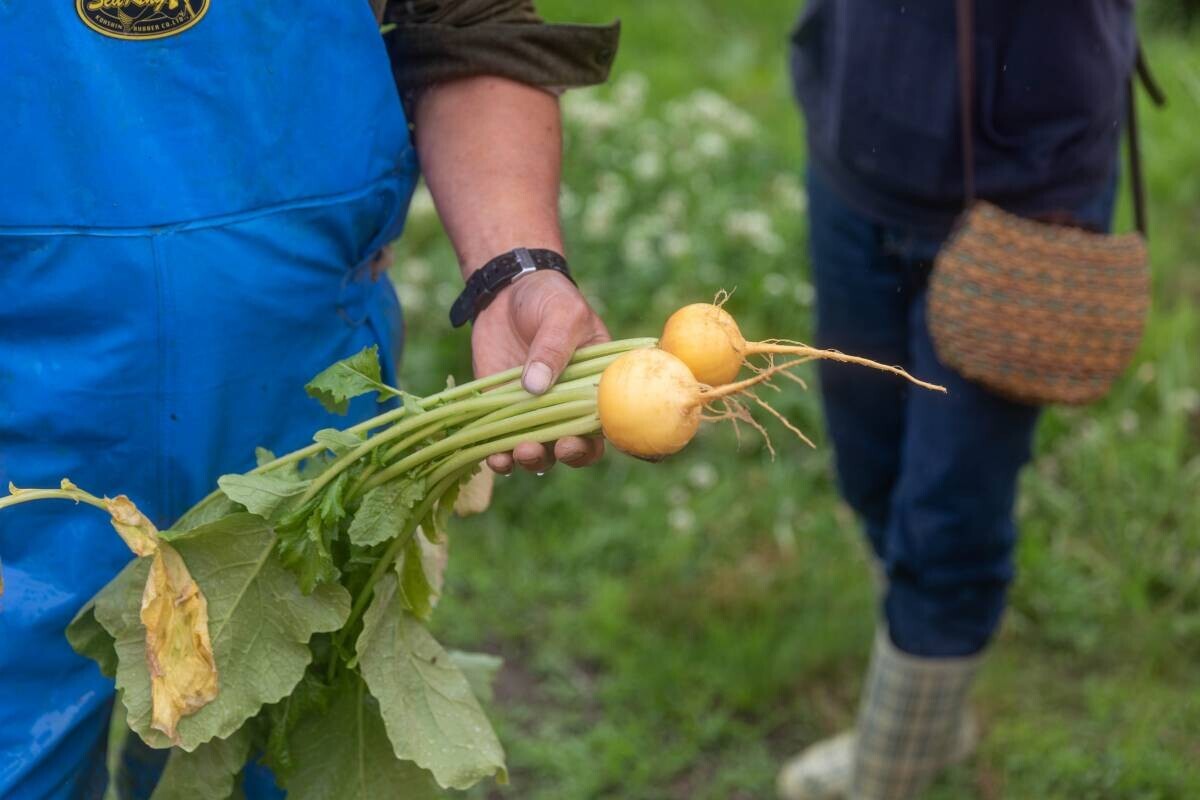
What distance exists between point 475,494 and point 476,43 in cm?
58

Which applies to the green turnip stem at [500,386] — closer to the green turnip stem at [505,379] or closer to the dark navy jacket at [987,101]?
the green turnip stem at [505,379]

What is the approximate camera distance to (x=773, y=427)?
3.81m

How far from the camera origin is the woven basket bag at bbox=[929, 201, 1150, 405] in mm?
2229

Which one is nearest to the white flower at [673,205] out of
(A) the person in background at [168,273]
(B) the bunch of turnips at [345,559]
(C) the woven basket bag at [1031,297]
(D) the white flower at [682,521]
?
(D) the white flower at [682,521]

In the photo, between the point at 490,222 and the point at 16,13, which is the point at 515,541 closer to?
the point at 490,222

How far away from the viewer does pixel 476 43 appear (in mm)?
1836

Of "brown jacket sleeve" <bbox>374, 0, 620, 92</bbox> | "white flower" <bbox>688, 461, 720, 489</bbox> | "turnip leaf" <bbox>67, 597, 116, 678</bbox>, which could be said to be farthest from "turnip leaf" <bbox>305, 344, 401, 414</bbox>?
"white flower" <bbox>688, 461, 720, 489</bbox>

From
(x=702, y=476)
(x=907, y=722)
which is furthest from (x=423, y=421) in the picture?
(x=702, y=476)

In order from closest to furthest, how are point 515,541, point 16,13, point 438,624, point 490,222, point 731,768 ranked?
1. point 16,13
2. point 490,222
3. point 731,768
4. point 438,624
5. point 515,541

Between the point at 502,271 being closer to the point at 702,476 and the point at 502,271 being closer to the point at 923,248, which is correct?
the point at 923,248

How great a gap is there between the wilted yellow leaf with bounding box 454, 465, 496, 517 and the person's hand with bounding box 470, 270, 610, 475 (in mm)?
168

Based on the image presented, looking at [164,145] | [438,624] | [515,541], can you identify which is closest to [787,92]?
[515,541]

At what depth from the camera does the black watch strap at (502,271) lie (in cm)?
175

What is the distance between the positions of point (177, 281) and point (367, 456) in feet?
0.92
